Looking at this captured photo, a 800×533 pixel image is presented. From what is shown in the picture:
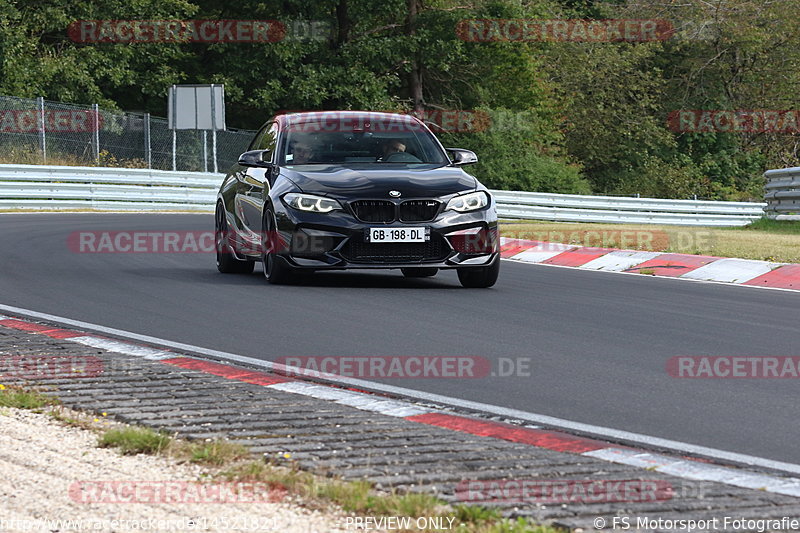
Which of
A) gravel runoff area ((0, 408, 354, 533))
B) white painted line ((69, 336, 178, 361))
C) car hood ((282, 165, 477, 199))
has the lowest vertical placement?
white painted line ((69, 336, 178, 361))

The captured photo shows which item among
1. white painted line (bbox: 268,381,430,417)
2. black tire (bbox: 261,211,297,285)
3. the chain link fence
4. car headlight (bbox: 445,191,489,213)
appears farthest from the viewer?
the chain link fence

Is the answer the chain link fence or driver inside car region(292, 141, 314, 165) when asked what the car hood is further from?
the chain link fence

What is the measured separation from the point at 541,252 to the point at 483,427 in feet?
36.4

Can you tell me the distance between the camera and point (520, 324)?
9547mm

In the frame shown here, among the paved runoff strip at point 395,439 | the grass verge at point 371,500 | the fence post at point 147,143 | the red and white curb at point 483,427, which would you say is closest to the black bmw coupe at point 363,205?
the red and white curb at point 483,427

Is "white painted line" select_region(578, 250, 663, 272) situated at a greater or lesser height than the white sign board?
lesser

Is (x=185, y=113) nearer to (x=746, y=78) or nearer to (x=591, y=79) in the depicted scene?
(x=591, y=79)

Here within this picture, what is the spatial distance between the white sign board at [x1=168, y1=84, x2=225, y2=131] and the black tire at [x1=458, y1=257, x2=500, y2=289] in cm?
2263

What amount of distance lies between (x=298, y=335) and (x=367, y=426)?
122 inches

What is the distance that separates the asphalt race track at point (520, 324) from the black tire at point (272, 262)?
159 mm

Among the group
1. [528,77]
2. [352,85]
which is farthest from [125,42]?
[528,77]

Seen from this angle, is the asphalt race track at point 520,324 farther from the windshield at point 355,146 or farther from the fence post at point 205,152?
the fence post at point 205,152

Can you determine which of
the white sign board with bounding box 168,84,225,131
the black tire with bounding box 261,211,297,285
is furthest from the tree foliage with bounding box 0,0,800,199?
the black tire with bounding box 261,211,297,285

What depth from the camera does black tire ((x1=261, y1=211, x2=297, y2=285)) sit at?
38.4ft
